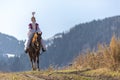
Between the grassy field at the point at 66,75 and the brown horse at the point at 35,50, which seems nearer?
the grassy field at the point at 66,75


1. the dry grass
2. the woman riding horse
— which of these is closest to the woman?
the woman riding horse

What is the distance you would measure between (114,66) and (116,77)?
1.50 m

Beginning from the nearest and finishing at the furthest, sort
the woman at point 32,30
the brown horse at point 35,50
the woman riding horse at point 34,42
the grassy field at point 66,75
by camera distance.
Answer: the grassy field at point 66,75, the woman at point 32,30, the woman riding horse at point 34,42, the brown horse at point 35,50

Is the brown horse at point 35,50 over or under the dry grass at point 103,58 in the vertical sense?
over

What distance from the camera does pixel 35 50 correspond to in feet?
97.3

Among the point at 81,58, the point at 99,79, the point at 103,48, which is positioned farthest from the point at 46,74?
the point at 81,58

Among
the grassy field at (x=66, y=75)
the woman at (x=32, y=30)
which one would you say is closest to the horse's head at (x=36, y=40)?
the woman at (x=32, y=30)

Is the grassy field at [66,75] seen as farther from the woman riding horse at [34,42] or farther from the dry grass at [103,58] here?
the woman riding horse at [34,42]

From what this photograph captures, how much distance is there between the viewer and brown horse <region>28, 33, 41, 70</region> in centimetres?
2916

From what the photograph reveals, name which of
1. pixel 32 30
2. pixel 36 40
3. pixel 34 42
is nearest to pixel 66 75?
pixel 36 40

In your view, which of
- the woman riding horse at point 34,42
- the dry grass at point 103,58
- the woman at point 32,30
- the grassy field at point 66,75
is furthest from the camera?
the woman riding horse at point 34,42

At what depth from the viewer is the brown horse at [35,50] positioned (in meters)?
29.2

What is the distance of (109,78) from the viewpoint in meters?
22.3

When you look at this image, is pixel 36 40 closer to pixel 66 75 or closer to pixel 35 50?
pixel 35 50
